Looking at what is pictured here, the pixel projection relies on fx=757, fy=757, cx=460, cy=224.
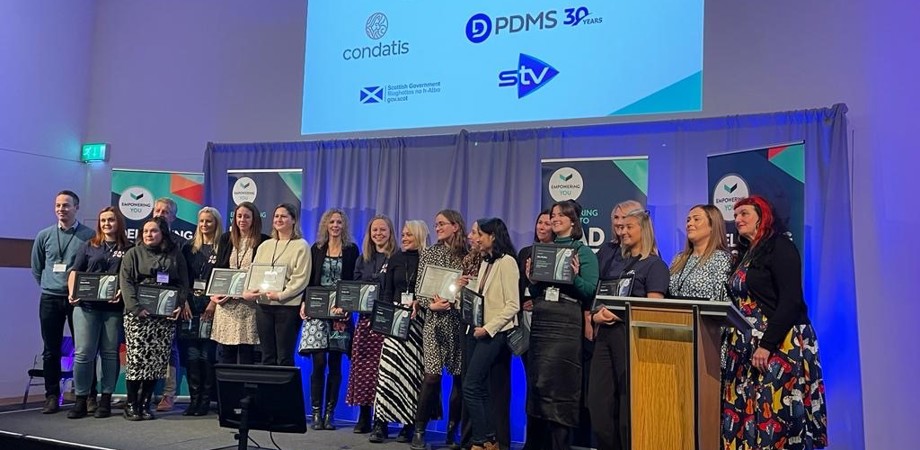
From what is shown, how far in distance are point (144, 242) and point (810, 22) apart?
199 inches

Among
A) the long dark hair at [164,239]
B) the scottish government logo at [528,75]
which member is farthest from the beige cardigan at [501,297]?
the long dark hair at [164,239]

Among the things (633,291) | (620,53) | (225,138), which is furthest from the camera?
(225,138)

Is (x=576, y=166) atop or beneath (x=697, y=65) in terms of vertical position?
beneath

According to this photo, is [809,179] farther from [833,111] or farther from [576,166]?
[576,166]

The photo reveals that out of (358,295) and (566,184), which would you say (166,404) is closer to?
(358,295)

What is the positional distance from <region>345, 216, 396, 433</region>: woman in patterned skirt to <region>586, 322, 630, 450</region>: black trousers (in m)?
1.73

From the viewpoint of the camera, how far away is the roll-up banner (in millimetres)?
6945

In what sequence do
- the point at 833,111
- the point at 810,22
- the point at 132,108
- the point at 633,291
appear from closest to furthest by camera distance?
the point at 633,291 < the point at 833,111 < the point at 810,22 < the point at 132,108

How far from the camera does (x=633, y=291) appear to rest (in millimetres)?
4152

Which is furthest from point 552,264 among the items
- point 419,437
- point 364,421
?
point 364,421

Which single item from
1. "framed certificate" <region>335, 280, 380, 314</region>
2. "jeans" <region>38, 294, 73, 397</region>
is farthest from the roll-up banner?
"framed certificate" <region>335, 280, 380, 314</region>

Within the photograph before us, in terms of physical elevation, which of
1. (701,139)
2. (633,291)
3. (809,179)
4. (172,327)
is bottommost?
(172,327)

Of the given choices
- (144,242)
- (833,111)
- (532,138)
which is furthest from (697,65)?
(144,242)

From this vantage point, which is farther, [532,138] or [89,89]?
[89,89]
